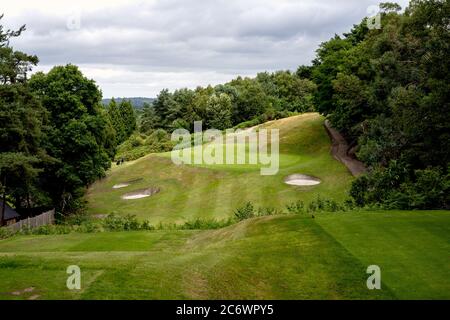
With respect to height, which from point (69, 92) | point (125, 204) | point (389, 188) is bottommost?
point (125, 204)

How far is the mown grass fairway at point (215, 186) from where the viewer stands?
45375 mm

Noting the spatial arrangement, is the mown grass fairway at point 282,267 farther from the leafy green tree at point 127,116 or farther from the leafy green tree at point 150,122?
the leafy green tree at point 127,116

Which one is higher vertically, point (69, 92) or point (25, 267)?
point (69, 92)

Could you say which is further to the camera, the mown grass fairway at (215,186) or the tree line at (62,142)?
the mown grass fairway at (215,186)

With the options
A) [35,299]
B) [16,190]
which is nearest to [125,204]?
[16,190]

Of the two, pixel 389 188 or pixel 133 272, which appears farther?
pixel 389 188

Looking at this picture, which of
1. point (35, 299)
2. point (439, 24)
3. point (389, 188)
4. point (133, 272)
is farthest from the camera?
point (389, 188)

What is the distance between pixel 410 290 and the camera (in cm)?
1317

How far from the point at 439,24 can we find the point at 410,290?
12.7 meters

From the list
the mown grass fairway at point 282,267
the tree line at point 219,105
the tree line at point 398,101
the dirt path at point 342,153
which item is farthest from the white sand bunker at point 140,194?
the tree line at point 219,105

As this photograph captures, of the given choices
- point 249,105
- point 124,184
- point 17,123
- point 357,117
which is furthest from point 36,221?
point 249,105

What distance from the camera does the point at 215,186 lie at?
5116 centimetres

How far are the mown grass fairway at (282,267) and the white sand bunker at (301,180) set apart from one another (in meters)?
24.9

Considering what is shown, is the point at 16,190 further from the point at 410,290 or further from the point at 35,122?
the point at 410,290
